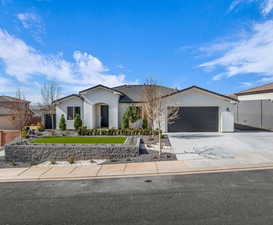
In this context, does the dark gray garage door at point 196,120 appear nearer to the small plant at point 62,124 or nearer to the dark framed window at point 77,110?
the dark framed window at point 77,110

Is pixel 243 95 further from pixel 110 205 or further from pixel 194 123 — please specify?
pixel 110 205

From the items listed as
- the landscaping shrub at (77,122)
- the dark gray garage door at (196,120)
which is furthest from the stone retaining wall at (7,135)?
the dark gray garage door at (196,120)

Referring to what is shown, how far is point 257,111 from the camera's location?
62.6ft

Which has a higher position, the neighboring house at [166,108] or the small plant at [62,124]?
the neighboring house at [166,108]

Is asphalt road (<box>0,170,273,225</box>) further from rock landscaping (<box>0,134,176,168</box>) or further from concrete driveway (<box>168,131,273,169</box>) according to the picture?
rock landscaping (<box>0,134,176,168</box>)

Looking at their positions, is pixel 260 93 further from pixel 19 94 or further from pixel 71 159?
pixel 19 94

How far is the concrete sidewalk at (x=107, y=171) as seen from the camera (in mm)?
7125

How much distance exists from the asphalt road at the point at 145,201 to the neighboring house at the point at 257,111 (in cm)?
1388

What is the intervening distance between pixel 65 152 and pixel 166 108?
31.6 ft

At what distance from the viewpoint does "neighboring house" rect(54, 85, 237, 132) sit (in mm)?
17047

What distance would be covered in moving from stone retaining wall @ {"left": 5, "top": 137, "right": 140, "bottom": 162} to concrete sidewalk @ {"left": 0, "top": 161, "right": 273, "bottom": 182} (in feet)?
5.22

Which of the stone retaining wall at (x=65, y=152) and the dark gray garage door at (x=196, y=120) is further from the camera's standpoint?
the dark gray garage door at (x=196, y=120)

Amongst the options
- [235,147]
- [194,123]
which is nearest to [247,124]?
[194,123]

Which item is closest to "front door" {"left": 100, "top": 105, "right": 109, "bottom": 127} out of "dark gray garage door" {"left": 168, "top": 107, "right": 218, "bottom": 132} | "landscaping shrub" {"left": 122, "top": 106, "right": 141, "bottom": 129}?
"landscaping shrub" {"left": 122, "top": 106, "right": 141, "bottom": 129}
